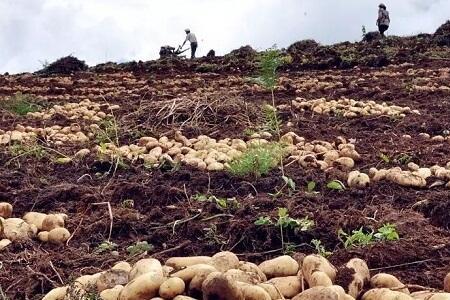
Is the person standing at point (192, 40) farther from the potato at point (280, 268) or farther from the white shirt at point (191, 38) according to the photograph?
the potato at point (280, 268)

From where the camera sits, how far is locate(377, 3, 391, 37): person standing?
18.4 meters

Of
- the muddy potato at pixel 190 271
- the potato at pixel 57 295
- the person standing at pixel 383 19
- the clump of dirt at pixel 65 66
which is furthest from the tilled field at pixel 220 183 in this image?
the person standing at pixel 383 19

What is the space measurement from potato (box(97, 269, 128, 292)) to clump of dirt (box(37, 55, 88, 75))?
1513cm

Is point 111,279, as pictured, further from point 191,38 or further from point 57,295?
point 191,38

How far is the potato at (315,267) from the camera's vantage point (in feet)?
6.95

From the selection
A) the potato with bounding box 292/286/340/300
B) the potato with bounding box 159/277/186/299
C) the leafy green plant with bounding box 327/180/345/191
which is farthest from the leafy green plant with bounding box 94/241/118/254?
the leafy green plant with bounding box 327/180/345/191

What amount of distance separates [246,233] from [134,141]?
2.76 meters

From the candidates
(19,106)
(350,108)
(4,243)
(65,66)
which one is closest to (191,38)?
(65,66)

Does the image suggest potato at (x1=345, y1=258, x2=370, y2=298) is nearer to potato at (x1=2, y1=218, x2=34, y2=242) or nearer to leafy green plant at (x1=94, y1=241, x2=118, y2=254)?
leafy green plant at (x1=94, y1=241, x2=118, y2=254)

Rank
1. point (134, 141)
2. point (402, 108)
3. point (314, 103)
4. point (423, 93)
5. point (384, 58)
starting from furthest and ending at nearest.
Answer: point (384, 58)
point (423, 93)
point (314, 103)
point (402, 108)
point (134, 141)

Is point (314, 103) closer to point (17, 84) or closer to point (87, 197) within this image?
point (87, 197)

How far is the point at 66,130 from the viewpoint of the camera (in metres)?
5.99

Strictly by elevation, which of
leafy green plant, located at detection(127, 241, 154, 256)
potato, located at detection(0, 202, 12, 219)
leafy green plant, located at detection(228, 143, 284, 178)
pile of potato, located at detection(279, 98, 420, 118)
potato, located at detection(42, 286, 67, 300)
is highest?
pile of potato, located at detection(279, 98, 420, 118)

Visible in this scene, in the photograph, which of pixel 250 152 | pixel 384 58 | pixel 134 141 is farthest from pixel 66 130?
pixel 384 58
